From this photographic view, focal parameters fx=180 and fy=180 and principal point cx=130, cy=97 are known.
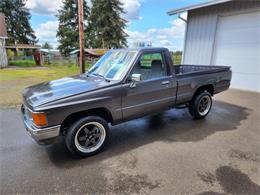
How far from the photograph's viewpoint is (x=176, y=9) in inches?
377

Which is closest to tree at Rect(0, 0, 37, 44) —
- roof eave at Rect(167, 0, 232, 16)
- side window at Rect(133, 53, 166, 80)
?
roof eave at Rect(167, 0, 232, 16)

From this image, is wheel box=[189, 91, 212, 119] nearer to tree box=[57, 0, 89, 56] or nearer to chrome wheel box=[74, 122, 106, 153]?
chrome wheel box=[74, 122, 106, 153]

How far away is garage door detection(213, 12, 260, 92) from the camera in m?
7.73

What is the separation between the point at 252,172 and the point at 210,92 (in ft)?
8.63

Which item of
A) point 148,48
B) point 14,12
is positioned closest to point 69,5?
point 14,12

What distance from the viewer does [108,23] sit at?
2881 cm

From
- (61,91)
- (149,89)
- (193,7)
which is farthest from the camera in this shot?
(193,7)

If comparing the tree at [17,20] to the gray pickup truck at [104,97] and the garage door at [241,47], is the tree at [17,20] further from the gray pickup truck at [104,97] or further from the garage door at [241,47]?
the gray pickup truck at [104,97]

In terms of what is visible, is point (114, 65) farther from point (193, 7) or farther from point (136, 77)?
point (193, 7)

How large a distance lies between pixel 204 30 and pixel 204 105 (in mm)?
5988

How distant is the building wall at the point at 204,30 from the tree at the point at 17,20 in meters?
34.9

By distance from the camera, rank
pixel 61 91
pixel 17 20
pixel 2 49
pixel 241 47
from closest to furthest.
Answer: pixel 61 91, pixel 241 47, pixel 2 49, pixel 17 20

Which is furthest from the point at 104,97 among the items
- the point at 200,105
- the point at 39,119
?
the point at 200,105

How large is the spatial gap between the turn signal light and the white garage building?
8577 mm
